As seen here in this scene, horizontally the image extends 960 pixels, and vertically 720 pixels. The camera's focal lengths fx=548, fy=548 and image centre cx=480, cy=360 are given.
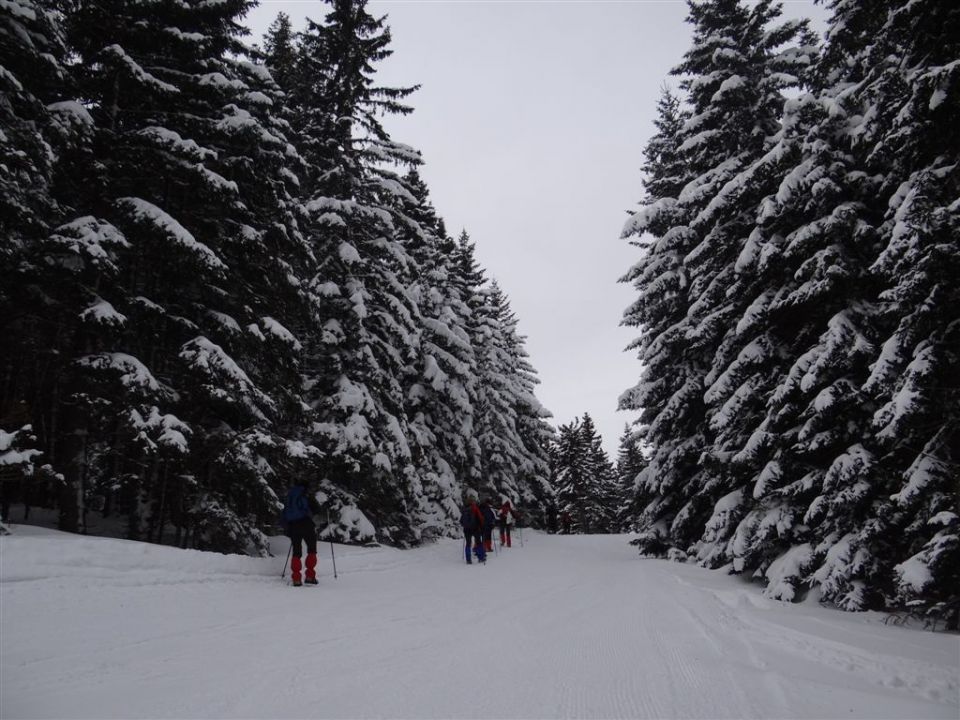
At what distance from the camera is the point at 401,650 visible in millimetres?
5395

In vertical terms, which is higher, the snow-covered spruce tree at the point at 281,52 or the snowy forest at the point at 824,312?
the snow-covered spruce tree at the point at 281,52

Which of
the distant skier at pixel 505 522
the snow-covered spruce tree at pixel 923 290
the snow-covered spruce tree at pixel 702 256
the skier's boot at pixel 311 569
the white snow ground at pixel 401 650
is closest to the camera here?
the white snow ground at pixel 401 650

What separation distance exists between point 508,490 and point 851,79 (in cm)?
2469

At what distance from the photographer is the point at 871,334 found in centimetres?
1005

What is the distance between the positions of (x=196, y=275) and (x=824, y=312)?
13.1 m

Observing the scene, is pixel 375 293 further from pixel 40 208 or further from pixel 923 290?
pixel 923 290

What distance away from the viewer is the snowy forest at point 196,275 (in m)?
9.64

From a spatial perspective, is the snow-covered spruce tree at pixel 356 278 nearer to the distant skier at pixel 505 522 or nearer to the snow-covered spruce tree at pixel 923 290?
the distant skier at pixel 505 522

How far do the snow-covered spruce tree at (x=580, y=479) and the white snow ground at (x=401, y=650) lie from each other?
139 ft

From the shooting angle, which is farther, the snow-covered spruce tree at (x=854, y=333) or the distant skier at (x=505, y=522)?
the distant skier at (x=505, y=522)

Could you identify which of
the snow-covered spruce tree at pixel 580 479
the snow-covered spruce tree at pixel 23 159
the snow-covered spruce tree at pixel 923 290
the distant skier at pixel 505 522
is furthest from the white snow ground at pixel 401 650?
the snow-covered spruce tree at pixel 580 479

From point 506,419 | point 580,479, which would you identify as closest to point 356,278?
point 506,419

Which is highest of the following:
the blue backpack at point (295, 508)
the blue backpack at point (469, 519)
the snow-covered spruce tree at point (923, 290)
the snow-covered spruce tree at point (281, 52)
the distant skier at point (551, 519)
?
the snow-covered spruce tree at point (281, 52)

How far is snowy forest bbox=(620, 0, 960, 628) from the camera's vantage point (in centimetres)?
760
